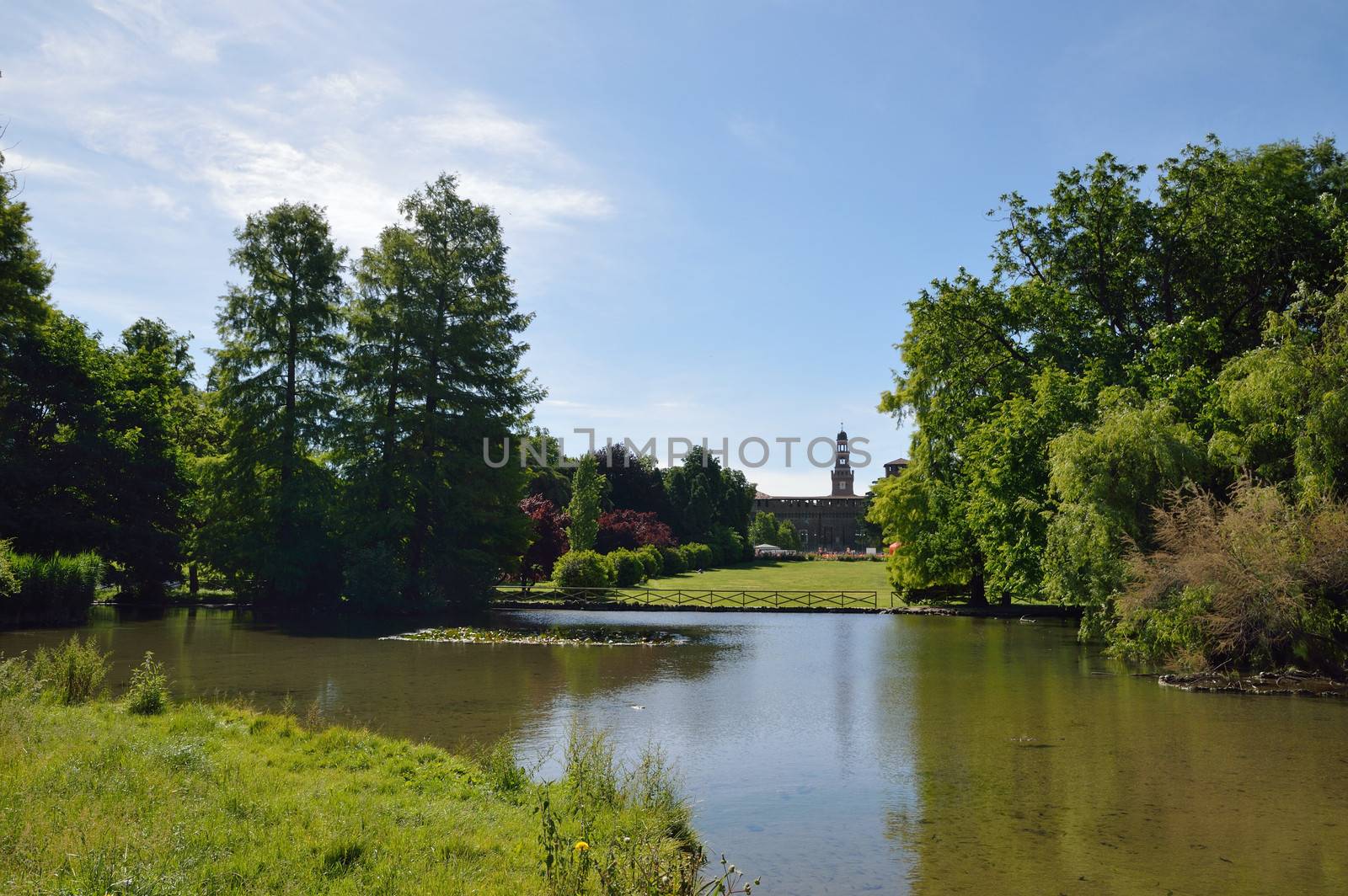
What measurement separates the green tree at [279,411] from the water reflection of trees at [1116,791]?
25889mm

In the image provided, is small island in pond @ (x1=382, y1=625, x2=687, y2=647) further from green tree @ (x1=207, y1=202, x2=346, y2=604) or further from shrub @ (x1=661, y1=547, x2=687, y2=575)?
shrub @ (x1=661, y1=547, x2=687, y2=575)

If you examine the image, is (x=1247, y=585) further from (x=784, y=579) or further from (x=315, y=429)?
(x=784, y=579)

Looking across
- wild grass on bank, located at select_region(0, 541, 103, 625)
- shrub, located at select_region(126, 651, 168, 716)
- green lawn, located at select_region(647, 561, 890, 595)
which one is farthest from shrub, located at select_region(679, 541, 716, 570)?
shrub, located at select_region(126, 651, 168, 716)

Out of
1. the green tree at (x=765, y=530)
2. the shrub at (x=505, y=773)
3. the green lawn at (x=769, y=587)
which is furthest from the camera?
the green tree at (x=765, y=530)

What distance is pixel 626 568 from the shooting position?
45.3 m

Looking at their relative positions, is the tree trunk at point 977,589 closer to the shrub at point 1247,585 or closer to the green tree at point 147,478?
the shrub at point 1247,585

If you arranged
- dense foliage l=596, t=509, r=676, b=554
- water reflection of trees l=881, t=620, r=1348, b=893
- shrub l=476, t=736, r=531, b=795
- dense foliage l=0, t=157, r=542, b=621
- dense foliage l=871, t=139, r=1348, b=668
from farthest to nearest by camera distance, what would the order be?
dense foliage l=596, t=509, r=676, b=554 → dense foliage l=0, t=157, r=542, b=621 → dense foliage l=871, t=139, r=1348, b=668 → shrub l=476, t=736, r=531, b=795 → water reflection of trees l=881, t=620, r=1348, b=893

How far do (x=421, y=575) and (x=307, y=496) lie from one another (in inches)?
209

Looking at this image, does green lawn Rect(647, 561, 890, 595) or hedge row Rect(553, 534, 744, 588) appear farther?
green lawn Rect(647, 561, 890, 595)

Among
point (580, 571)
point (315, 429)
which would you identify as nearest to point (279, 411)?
point (315, 429)

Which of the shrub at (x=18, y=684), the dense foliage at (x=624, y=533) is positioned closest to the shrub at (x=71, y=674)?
the shrub at (x=18, y=684)

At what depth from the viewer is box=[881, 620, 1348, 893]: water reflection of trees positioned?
7254 mm

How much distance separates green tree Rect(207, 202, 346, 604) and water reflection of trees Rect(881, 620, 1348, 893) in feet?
84.9

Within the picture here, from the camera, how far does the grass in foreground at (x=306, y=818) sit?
5.56m
